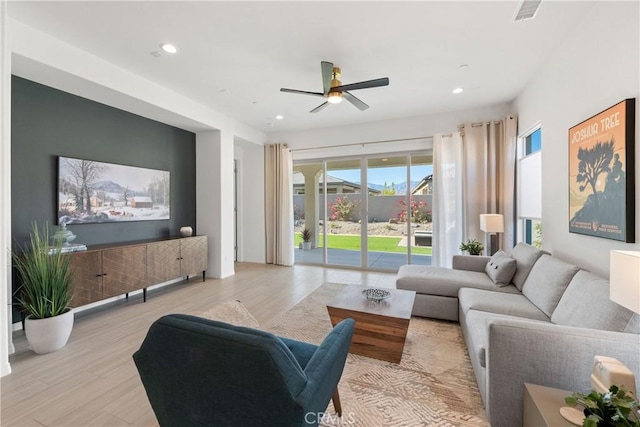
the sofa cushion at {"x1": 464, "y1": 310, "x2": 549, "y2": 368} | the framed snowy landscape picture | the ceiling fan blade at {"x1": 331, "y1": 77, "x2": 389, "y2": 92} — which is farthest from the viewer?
the framed snowy landscape picture

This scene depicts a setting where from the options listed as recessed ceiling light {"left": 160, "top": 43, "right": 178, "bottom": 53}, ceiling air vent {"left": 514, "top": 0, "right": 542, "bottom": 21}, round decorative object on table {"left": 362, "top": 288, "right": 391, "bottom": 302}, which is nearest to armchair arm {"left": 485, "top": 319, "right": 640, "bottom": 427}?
round decorative object on table {"left": 362, "top": 288, "right": 391, "bottom": 302}

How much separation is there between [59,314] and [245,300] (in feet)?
6.15

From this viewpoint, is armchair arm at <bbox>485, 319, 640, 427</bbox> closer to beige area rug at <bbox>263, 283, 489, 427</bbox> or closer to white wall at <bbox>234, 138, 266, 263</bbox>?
beige area rug at <bbox>263, 283, 489, 427</bbox>

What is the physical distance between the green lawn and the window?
1.58 m

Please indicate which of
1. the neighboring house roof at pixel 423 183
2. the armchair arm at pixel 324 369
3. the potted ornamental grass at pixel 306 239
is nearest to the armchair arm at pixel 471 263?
the neighboring house roof at pixel 423 183

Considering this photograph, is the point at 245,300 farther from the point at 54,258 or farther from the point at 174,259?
the point at 54,258

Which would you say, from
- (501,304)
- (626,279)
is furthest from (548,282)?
(626,279)

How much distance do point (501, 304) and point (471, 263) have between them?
128 centimetres

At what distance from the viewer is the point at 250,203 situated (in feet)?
20.8

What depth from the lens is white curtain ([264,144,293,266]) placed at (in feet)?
19.4

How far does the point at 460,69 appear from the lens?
3271mm

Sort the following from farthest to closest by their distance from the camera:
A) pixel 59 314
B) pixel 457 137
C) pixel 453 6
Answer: pixel 457 137, pixel 59 314, pixel 453 6

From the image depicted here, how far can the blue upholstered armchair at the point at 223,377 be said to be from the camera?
0.89 metres

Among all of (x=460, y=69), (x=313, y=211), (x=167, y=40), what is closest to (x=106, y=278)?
(x=167, y=40)
